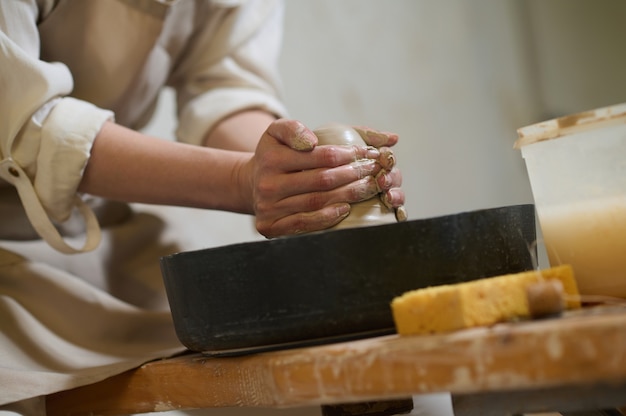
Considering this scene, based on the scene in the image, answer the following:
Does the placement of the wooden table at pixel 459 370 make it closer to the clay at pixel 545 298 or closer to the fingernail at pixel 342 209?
the clay at pixel 545 298

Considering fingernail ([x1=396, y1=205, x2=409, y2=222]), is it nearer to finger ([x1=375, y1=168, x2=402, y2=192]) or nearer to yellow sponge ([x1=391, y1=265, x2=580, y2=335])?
finger ([x1=375, y1=168, x2=402, y2=192])

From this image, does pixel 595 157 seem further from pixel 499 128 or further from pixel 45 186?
pixel 499 128

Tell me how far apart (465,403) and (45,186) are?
553 mm

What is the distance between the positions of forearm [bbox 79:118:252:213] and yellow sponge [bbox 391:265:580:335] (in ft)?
1.23

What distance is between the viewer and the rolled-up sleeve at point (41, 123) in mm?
853

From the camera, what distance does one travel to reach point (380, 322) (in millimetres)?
588

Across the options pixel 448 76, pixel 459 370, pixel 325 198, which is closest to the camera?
pixel 459 370

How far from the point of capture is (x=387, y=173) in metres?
0.75

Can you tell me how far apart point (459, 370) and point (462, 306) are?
0.05 meters

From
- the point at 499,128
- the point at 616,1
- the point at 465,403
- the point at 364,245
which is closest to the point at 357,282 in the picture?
the point at 364,245

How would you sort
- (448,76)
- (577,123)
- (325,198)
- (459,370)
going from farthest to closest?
(448,76), (325,198), (577,123), (459,370)

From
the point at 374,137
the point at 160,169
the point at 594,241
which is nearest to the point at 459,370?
the point at 594,241

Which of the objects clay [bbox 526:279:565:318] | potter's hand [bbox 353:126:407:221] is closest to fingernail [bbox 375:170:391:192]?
potter's hand [bbox 353:126:407:221]

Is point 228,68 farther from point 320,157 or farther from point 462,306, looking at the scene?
point 462,306
